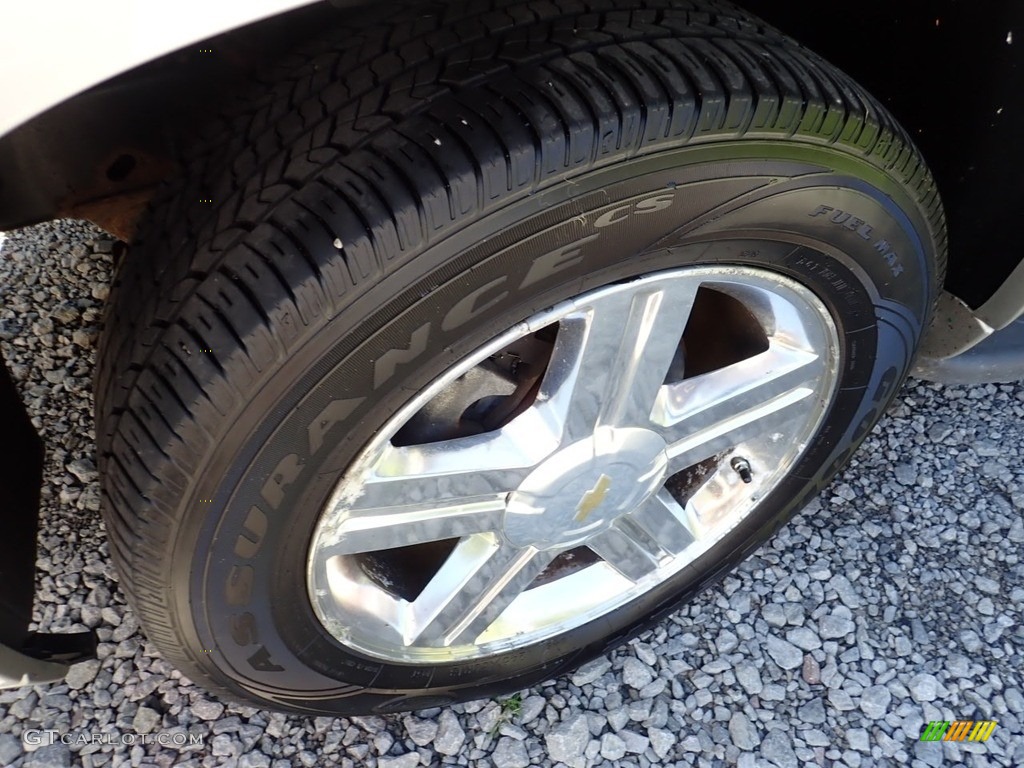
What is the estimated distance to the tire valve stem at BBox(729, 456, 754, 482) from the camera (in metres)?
1.57

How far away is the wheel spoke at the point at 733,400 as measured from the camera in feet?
4.48

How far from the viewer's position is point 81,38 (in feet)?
2.18

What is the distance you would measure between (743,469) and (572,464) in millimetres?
458

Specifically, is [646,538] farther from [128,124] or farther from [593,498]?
[128,124]

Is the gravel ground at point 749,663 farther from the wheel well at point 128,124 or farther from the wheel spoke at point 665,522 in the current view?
the wheel well at point 128,124

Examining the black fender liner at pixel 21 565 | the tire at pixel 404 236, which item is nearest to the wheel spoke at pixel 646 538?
the tire at pixel 404 236

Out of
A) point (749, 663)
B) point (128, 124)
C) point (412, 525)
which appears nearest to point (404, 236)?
point (412, 525)

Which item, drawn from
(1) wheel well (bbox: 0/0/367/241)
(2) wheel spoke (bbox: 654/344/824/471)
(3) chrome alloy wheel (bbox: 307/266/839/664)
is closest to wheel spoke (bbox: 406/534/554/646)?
(3) chrome alloy wheel (bbox: 307/266/839/664)

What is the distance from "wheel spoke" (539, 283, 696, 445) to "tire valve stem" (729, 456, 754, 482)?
377 millimetres

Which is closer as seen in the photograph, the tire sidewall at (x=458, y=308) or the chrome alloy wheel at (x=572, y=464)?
the tire sidewall at (x=458, y=308)

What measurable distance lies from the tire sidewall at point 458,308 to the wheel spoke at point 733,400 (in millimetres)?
98

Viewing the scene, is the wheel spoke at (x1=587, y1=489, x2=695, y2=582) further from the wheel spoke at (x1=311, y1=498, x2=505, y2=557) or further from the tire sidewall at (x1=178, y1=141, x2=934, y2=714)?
the tire sidewall at (x1=178, y1=141, x2=934, y2=714)

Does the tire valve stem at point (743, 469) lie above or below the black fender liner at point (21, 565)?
below

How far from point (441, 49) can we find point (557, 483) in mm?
657
